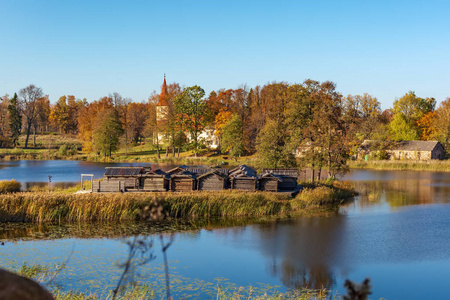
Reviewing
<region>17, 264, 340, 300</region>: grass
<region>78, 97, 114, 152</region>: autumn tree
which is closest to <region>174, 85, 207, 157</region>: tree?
<region>78, 97, 114, 152</region>: autumn tree

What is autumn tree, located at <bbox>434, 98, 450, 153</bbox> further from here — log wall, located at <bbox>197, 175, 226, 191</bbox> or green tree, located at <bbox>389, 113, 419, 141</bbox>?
log wall, located at <bbox>197, 175, 226, 191</bbox>

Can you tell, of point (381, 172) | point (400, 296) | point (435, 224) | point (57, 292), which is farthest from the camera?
point (381, 172)

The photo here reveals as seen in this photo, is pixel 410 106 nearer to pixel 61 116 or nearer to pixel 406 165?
pixel 406 165

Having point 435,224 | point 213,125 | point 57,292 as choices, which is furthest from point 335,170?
point 213,125

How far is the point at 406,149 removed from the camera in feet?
249

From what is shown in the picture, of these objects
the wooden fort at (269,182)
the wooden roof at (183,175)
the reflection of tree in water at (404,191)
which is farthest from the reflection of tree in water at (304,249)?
the reflection of tree in water at (404,191)

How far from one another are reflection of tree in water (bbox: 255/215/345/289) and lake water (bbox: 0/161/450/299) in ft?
0.14

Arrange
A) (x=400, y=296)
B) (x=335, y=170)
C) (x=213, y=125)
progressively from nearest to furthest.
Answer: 1. (x=400, y=296)
2. (x=335, y=170)
3. (x=213, y=125)

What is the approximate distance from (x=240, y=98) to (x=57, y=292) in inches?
3136

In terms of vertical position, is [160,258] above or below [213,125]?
below

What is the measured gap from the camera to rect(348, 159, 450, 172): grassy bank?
210 ft

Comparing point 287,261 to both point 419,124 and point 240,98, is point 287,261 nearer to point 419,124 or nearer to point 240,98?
point 240,98

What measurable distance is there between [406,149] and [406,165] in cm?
1127

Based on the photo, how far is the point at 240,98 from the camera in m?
91.2
